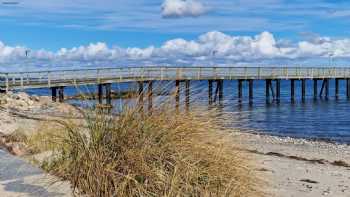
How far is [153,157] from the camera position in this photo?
19.7 ft

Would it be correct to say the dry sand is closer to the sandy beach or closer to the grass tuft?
the sandy beach

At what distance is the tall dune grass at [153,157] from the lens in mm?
5863

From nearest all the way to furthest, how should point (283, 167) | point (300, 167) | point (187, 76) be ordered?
point (283, 167) < point (300, 167) < point (187, 76)

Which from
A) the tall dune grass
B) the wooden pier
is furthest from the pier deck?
the tall dune grass

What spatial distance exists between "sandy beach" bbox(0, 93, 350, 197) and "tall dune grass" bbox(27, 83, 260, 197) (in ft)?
1.23

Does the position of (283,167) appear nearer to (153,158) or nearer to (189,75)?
(153,158)

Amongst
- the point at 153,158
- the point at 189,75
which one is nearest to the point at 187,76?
the point at 189,75

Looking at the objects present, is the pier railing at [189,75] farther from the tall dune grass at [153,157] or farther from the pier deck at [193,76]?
the tall dune grass at [153,157]

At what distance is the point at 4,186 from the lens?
637 cm

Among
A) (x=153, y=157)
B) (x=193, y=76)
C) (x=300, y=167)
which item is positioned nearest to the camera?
(x=153, y=157)

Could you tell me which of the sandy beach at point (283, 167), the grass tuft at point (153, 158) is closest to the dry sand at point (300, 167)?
the sandy beach at point (283, 167)

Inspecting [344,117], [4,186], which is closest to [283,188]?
[4,186]

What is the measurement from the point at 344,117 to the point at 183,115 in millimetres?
34134

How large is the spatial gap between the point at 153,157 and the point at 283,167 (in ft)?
26.9
